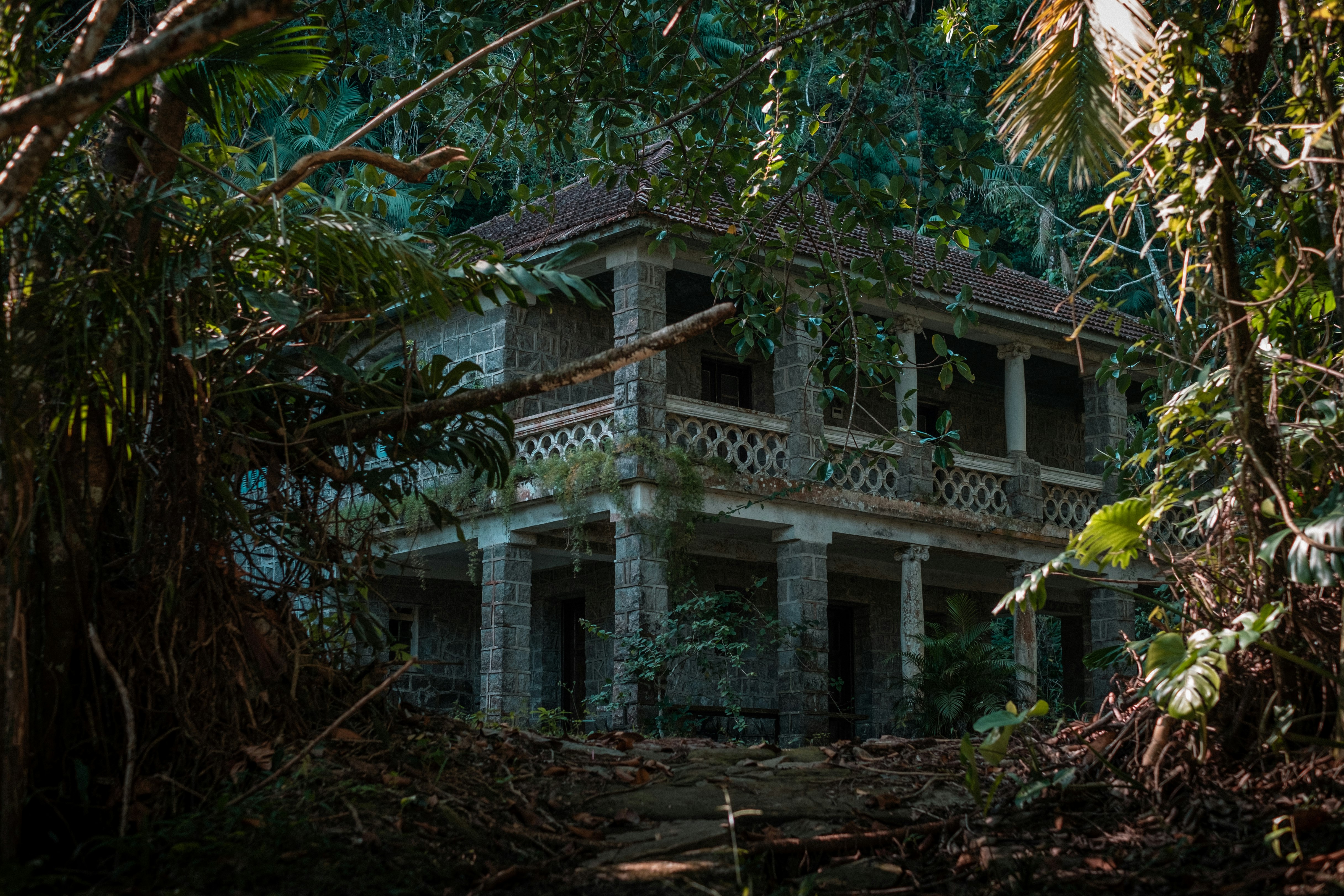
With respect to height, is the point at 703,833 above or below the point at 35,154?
below

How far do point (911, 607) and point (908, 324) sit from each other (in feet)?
10.2

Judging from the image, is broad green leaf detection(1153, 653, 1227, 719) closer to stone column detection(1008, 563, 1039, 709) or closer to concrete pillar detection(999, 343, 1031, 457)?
stone column detection(1008, 563, 1039, 709)

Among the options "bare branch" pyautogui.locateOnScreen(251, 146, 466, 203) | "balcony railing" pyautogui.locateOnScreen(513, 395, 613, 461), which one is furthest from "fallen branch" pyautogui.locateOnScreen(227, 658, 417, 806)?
"balcony railing" pyautogui.locateOnScreen(513, 395, 613, 461)

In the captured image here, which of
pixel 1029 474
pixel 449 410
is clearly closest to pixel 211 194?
pixel 449 410

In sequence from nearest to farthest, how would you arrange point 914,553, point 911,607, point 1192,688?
point 1192,688 → point 911,607 → point 914,553

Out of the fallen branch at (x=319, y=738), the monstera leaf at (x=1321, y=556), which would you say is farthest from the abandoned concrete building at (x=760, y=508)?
the monstera leaf at (x=1321, y=556)

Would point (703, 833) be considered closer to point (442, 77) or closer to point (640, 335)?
point (442, 77)

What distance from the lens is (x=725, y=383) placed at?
15930mm

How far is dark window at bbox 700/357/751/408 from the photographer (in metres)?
15.7

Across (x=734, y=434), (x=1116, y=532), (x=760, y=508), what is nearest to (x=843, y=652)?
(x=734, y=434)

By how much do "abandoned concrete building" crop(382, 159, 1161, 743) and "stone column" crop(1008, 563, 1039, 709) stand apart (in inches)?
2.2

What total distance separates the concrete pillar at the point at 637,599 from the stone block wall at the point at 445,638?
438cm

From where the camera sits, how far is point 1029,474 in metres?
15.2

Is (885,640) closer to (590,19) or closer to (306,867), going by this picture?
(590,19)
